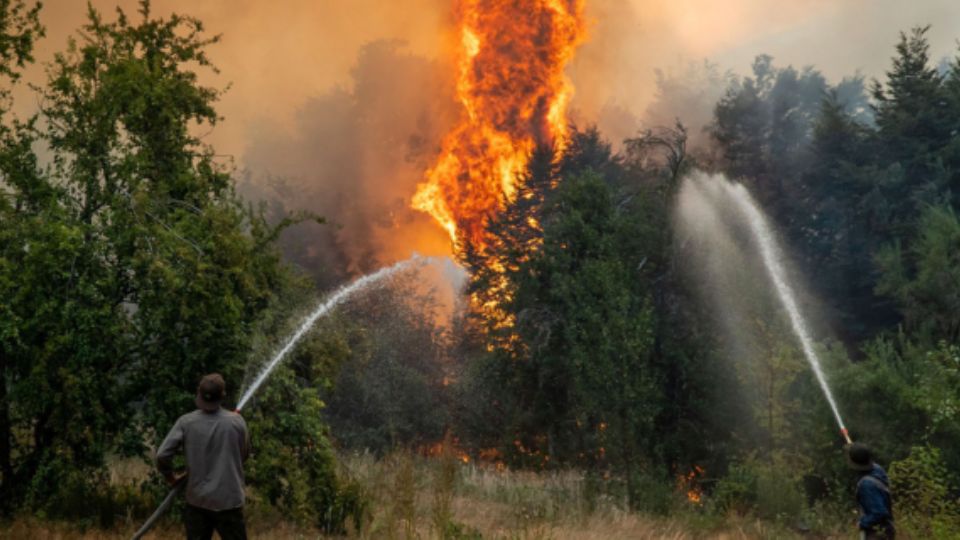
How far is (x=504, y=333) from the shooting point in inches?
1271

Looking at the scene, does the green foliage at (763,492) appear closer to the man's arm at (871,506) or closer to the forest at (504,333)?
the forest at (504,333)

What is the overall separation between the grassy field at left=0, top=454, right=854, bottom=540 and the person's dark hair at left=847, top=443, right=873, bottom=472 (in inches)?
141

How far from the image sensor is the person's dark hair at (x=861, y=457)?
332 inches

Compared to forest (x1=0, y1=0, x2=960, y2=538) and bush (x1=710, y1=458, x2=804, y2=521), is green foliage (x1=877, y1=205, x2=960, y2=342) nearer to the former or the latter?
forest (x1=0, y1=0, x2=960, y2=538)

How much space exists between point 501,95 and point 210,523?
183 feet

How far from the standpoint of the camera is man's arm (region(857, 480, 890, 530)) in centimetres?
834

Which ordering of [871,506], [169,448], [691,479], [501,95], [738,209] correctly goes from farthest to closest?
1. [501,95]
2. [738,209]
3. [691,479]
4. [871,506]
5. [169,448]

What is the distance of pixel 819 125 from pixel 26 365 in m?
42.3

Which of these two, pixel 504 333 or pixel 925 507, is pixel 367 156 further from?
pixel 925 507

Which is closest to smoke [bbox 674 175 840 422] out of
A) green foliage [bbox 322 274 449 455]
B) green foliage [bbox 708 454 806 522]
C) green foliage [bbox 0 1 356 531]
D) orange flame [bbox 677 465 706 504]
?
green foliage [bbox 708 454 806 522]

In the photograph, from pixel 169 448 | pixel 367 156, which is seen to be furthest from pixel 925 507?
pixel 367 156

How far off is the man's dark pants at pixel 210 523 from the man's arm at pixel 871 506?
6.39 metres

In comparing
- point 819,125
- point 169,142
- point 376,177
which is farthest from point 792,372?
point 376,177

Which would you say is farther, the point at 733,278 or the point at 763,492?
the point at 733,278
